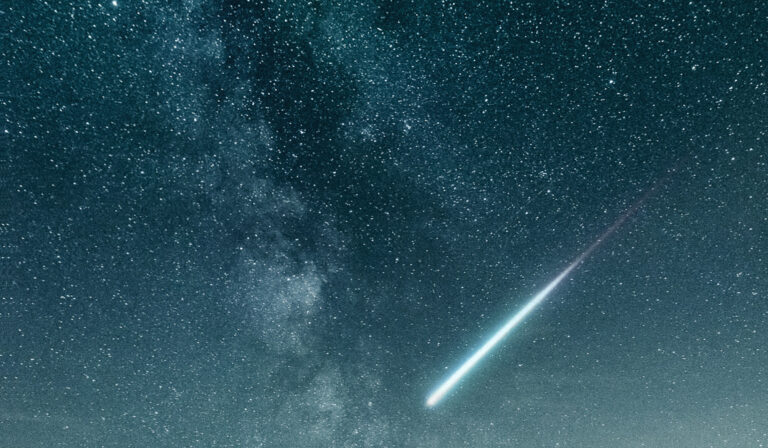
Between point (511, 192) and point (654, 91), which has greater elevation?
point (511, 192)

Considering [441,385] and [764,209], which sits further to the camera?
[441,385]

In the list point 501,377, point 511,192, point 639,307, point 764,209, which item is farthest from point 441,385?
point 764,209

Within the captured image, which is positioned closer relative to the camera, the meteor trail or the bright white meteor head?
the meteor trail

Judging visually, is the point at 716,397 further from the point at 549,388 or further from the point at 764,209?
the point at 764,209

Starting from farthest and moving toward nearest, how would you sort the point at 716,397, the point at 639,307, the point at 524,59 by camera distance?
1. the point at 716,397
2. the point at 639,307
3. the point at 524,59

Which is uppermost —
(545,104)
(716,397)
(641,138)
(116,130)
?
(116,130)

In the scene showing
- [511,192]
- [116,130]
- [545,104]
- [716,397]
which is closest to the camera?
[545,104]

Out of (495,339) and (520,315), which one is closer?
(520,315)

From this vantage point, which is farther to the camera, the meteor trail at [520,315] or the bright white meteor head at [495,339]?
the bright white meteor head at [495,339]
